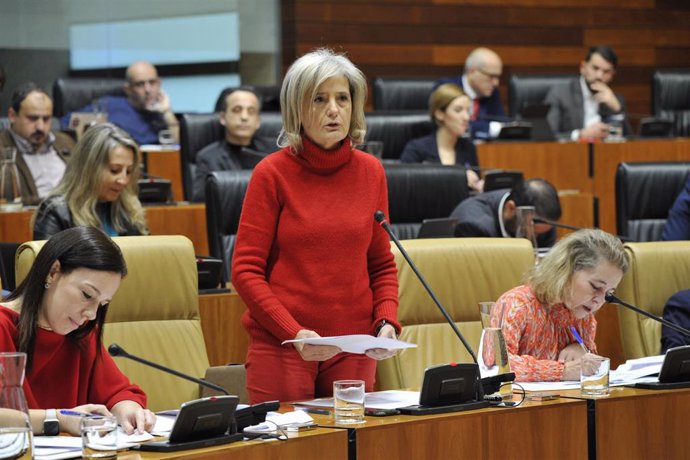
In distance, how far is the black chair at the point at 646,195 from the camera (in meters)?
4.72

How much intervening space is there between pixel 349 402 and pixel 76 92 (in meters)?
5.15

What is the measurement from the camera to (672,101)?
7977 millimetres

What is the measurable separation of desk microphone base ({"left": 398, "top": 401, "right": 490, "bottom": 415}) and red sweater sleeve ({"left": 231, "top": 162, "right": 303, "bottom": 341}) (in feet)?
1.00

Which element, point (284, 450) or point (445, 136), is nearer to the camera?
point (284, 450)

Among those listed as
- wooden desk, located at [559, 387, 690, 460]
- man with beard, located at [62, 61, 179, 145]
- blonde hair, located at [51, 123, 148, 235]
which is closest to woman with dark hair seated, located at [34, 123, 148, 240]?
blonde hair, located at [51, 123, 148, 235]

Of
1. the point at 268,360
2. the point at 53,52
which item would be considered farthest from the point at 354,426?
the point at 53,52

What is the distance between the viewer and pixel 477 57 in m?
7.04

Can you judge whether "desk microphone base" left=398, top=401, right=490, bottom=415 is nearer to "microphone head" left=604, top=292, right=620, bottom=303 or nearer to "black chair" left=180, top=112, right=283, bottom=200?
"microphone head" left=604, top=292, right=620, bottom=303

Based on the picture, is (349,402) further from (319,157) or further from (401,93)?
(401,93)

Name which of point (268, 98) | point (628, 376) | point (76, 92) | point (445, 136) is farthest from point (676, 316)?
point (76, 92)

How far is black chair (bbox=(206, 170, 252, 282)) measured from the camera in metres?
4.06

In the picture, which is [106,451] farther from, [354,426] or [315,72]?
[315,72]

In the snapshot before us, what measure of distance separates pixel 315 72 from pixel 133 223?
143 centimetres

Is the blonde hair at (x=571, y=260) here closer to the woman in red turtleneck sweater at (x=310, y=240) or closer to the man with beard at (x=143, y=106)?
the woman in red turtleneck sweater at (x=310, y=240)
